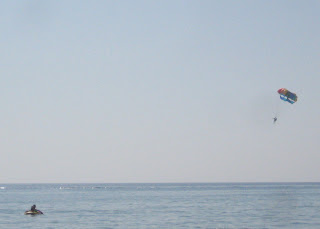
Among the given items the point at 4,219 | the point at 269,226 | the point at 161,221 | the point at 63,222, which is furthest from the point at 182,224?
the point at 4,219

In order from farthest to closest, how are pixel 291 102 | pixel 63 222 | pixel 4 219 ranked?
pixel 291 102 < pixel 4 219 < pixel 63 222

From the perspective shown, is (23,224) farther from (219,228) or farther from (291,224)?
(291,224)

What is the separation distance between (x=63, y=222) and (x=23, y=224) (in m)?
3.95

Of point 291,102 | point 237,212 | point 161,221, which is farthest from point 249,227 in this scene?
point 291,102

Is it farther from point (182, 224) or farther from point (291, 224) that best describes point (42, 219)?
point (291, 224)

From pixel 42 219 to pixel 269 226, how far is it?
24.9 metres

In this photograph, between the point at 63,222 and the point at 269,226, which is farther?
the point at 63,222

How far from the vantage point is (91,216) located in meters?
60.0

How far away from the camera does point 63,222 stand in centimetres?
5375

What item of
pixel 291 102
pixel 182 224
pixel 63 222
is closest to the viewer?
pixel 182 224

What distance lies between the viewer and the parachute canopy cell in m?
61.8

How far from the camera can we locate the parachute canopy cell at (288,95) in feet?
203

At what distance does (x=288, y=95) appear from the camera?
203 feet

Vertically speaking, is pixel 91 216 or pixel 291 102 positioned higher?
pixel 291 102
